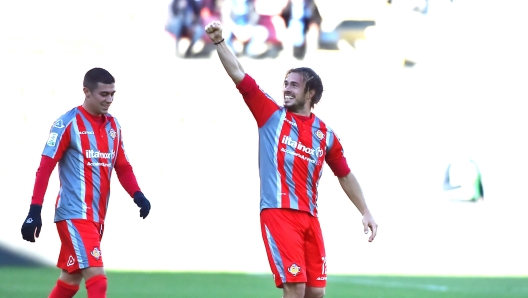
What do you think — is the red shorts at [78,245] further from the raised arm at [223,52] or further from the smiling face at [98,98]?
the raised arm at [223,52]

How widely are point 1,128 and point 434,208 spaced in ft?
16.2

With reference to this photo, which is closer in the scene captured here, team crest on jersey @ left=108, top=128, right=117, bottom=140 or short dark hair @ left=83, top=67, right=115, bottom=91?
short dark hair @ left=83, top=67, right=115, bottom=91

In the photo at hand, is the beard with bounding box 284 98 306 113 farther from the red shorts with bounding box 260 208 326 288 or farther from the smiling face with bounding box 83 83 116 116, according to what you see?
the smiling face with bounding box 83 83 116 116

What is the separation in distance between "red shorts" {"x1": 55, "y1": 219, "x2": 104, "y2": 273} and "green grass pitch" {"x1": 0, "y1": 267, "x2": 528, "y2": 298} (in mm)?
2438

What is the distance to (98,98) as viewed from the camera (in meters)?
6.16

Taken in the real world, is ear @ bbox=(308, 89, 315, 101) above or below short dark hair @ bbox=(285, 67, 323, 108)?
below

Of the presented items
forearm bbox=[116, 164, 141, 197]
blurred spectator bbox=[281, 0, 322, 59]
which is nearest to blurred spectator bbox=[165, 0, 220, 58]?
blurred spectator bbox=[281, 0, 322, 59]

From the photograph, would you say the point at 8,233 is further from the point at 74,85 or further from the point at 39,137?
the point at 74,85

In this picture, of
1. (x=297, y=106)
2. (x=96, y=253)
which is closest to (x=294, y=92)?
(x=297, y=106)

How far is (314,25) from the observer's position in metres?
10.9

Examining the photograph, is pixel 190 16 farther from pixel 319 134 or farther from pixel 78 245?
pixel 78 245

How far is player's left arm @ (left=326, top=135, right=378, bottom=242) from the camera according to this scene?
6.21 meters

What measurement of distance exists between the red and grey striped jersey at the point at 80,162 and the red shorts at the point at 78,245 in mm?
51

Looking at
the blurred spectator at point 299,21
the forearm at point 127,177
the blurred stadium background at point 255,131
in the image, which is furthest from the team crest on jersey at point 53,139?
the blurred spectator at point 299,21
